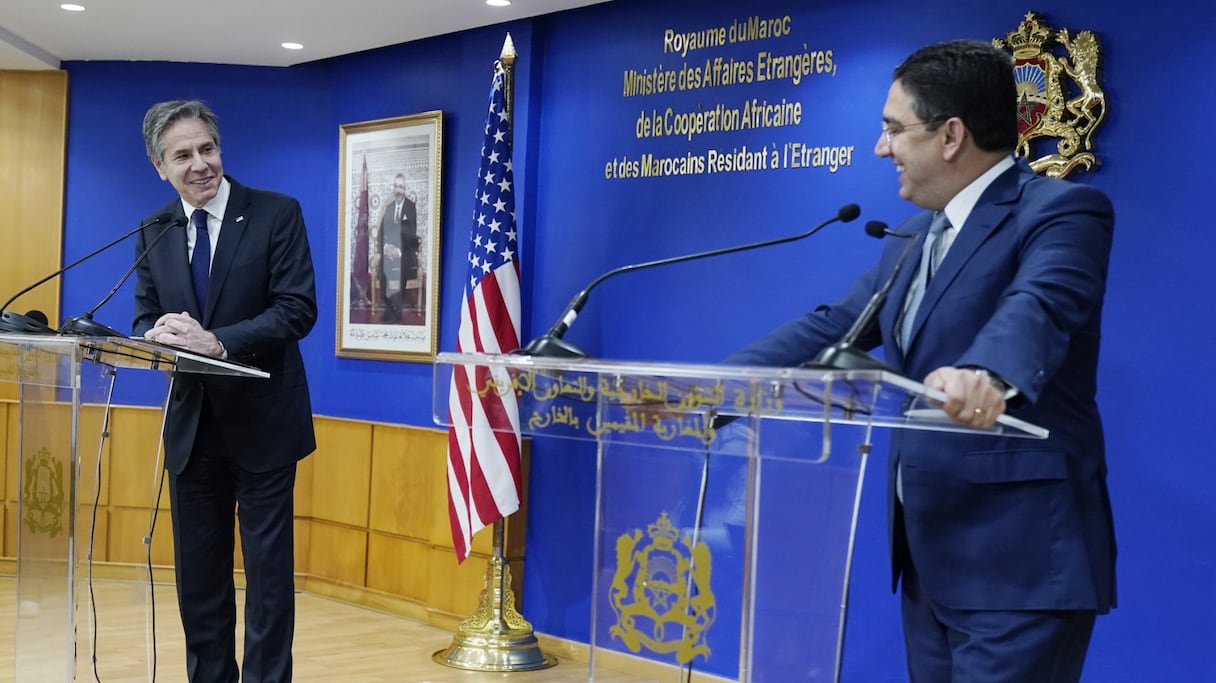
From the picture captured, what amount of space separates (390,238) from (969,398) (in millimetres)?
5039

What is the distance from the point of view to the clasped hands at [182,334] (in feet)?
10.2

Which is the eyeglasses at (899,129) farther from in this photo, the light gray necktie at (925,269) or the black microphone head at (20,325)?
the black microphone head at (20,325)

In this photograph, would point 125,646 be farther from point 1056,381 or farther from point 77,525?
point 1056,381

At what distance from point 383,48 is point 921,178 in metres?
4.92

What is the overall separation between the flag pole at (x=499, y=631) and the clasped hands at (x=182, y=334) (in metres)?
2.38

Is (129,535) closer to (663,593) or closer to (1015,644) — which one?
(663,593)

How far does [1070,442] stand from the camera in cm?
197

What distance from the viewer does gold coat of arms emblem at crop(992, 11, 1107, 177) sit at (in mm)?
3887

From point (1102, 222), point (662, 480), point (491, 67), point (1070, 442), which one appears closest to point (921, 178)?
point (1102, 222)

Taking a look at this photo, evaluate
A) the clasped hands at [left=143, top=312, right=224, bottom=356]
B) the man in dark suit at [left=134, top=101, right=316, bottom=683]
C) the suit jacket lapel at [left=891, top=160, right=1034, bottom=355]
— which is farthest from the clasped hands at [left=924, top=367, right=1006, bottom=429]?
the man in dark suit at [left=134, top=101, right=316, bottom=683]

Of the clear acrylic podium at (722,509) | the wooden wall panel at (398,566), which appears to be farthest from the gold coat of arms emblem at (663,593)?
the wooden wall panel at (398,566)

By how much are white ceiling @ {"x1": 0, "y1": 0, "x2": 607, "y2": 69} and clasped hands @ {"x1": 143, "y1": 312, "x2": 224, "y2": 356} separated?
2734 millimetres

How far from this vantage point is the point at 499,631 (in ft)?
17.4

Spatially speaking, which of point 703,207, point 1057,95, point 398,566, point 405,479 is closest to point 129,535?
point 703,207
